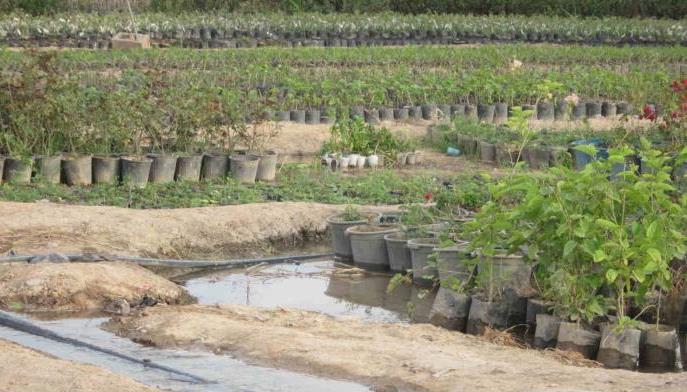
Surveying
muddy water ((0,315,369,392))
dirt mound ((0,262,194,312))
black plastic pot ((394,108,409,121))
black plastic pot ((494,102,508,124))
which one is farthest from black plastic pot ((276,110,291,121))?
muddy water ((0,315,369,392))

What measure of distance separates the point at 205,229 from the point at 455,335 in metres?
3.45

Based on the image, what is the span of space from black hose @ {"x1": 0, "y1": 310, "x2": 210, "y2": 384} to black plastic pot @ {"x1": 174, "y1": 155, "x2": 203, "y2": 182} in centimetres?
509

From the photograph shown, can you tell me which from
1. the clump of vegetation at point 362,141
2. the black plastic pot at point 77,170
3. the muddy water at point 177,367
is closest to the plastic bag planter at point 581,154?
the clump of vegetation at point 362,141

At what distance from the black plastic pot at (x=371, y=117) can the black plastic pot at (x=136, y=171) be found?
502 cm

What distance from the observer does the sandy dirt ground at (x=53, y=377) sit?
242 inches

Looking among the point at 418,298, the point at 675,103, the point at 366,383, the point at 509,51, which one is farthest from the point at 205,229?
the point at 509,51

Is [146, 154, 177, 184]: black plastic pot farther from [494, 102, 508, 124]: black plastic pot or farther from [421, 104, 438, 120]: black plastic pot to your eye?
[494, 102, 508, 124]: black plastic pot

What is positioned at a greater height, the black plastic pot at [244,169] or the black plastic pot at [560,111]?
the black plastic pot at [560,111]

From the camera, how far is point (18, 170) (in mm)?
12281

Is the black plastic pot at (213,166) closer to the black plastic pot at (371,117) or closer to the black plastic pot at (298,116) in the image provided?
the black plastic pot at (298,116)

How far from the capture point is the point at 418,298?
29.9 feet

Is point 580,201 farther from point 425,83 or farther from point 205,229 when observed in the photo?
point 425,83

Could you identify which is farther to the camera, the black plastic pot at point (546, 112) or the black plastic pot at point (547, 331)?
the black plastic pot at point (546, 112)

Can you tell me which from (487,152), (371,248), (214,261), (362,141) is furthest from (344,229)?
(487,152)
